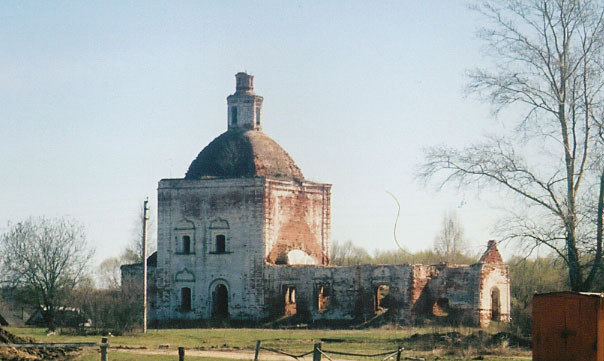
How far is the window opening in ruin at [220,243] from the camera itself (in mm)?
40994

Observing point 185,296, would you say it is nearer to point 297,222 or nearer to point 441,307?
point 297,222

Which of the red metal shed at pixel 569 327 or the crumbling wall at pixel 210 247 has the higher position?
the crumbling wall at pixel 210 247

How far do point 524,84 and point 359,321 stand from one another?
14.0 metres

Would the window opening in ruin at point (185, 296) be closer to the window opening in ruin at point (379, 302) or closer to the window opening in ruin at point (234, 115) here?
the window opening in ruin at point (234, 115)

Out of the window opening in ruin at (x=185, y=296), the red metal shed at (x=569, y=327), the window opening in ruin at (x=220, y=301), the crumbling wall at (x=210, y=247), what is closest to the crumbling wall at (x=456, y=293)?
the crumbling wall at (x=210, y=247)

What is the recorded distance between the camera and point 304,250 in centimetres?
4222

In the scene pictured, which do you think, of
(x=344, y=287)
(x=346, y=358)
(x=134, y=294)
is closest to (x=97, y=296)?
(x=134, y=294)

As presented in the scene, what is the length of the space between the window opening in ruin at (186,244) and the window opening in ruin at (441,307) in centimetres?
1154

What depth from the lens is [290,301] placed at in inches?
1599

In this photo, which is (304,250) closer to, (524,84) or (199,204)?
(199,204)

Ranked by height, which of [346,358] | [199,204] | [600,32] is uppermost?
[600,32]

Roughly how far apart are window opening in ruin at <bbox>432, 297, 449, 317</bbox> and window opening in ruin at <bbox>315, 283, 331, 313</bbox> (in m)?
4.77

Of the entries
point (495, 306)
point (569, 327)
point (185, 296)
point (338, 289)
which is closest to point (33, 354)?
point (569, 327)

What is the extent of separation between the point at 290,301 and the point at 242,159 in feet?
21.6
